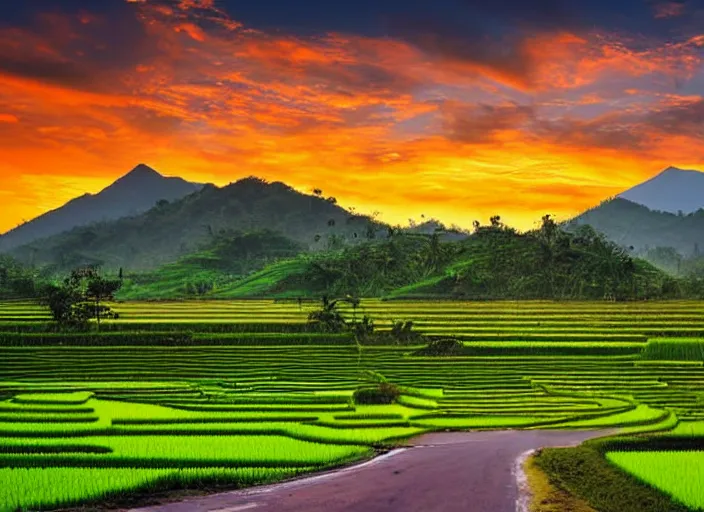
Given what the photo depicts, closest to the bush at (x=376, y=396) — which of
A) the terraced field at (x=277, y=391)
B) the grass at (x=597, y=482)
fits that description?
the terraced field at (x=277, y=391)

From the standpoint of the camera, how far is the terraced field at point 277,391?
17.4 meters

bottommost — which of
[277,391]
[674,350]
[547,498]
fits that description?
[277,391]

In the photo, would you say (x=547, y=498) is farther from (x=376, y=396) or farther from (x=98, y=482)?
(x=376, y=396)

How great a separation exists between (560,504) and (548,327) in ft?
150

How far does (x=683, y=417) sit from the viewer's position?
27.3 metres

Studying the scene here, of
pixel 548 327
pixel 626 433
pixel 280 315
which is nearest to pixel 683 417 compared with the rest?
pixel 626 433

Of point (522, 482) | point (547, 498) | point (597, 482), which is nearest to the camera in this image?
point (547, 498)

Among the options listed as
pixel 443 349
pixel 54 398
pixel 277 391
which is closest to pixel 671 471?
pixel 277 391

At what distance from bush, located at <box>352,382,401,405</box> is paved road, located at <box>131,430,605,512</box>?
9172 mm

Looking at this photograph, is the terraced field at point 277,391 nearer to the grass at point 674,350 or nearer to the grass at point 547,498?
the grass at point 674,350

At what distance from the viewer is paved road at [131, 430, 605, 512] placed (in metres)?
13.9

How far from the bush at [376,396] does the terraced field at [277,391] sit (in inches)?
23.6

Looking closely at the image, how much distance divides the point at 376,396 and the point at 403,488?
14.3 m

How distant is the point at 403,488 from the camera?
15.3 m
